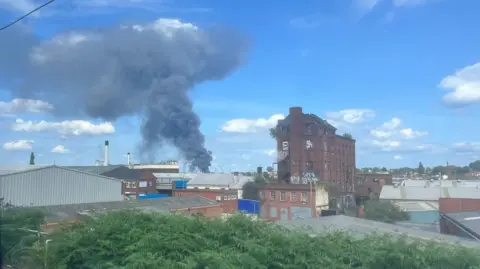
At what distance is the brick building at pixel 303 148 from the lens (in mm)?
52469

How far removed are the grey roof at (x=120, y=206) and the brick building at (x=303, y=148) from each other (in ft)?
70.0

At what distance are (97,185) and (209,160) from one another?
44869 mm

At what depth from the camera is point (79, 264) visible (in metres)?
10.6

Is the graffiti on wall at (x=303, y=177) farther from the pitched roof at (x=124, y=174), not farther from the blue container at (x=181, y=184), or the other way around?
the pitched roof at (x=124, y=174)

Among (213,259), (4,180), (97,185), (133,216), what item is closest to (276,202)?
(97,185)

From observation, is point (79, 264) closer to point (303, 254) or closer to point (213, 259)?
point (213, 259)

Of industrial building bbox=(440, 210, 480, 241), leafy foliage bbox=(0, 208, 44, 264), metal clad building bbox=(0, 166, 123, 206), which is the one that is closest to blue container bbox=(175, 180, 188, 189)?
metal clad building bbox=(0, 166, 123, 206)

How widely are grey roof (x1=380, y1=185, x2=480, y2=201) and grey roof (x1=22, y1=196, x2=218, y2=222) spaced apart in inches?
711

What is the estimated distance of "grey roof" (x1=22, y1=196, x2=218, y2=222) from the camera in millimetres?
20050

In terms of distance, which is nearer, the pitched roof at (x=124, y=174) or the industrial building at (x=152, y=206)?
the industrial building at (x=152, y=206)

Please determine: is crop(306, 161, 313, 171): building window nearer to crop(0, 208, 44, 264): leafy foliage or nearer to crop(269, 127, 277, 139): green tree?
crop(269, 127, 277, 139): green tree

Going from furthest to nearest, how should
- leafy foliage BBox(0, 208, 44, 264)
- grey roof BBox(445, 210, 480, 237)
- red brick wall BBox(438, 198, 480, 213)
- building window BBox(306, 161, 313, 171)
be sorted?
1. building window BBox(306, 161, 313, 171)
2. red brick wall BBox(438, 198, 480, 213)
3. grey roof BBox(445, 210, 480, 237)
4. leafy foliage BBox(0, 208, 44, 264)

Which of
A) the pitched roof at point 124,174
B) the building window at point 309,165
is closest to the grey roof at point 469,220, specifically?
the building window at point 309,165

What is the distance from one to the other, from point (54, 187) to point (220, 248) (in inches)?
906
